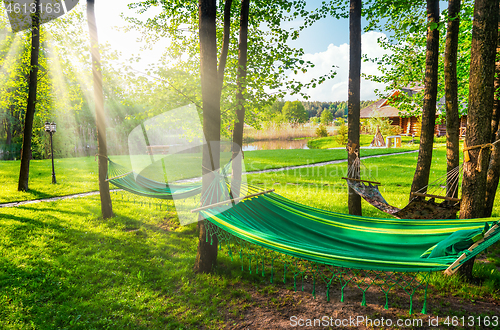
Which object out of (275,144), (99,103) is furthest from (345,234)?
(275,144)

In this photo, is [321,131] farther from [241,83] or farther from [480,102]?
[480,102]

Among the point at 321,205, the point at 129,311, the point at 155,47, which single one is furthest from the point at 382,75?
the point at 129,311

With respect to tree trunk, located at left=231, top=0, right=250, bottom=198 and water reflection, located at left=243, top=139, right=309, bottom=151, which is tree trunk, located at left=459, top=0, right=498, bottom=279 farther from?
water reflection, located at left=243, top=139, right=309, bottom=151

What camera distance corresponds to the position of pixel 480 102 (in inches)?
80.0

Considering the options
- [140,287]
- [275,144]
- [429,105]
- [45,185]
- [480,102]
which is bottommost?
[140,287]

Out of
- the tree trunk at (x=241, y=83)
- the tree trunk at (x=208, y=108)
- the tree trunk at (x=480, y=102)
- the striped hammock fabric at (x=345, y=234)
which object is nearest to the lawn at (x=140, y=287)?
the tree trunk at (x=208, y=108)

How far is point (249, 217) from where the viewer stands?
2.18 meters

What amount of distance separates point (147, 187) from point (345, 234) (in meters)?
2.76

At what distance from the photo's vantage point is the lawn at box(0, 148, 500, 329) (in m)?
1.88

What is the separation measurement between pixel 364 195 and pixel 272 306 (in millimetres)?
1756

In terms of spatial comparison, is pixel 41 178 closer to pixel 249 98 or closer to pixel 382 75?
pixel 249 98

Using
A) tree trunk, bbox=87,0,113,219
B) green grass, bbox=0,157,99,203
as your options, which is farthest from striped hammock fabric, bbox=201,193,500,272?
green grass, bbox=0,157,99,203

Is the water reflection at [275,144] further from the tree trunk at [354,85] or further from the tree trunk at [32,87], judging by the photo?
the tree trunk at [354,85]

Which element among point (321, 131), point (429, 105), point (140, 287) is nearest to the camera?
point (140, 287)
